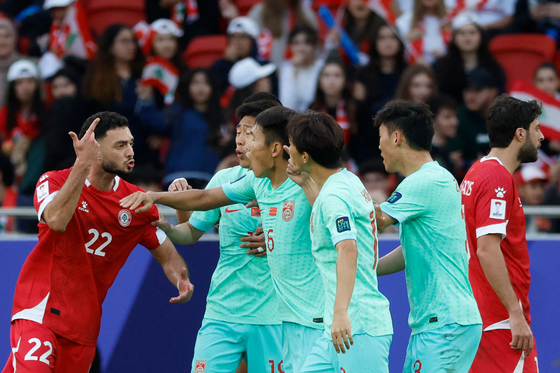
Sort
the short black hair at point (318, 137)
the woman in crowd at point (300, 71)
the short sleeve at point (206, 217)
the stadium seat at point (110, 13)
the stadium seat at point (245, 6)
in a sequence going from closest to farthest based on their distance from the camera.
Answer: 1. the short black hair at point (318, 137)
2. the short sleeve at point (206, 217)
3. the woman in crowd at point (300, 71)
4. the stadium seat at point (110, 13)
5. the stadium seat at point (245, 6)

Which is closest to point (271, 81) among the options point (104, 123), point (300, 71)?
point (300, 71)

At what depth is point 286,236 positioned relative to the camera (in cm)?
500

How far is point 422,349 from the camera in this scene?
4836mm

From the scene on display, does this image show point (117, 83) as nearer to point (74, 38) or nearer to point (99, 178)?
point (74, 38)

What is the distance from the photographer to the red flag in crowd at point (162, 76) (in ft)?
31.1

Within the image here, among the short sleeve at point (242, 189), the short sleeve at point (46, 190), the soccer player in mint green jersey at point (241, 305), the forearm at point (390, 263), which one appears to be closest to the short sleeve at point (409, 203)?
the forearm at point (390, 263)

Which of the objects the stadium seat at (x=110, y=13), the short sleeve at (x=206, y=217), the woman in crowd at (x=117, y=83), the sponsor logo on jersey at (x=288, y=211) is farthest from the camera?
the stadium seat at (x=110, y=13)

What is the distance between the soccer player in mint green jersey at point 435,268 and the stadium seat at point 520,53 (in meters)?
5.33

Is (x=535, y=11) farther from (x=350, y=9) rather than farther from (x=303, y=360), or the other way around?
(x=303, y=360)

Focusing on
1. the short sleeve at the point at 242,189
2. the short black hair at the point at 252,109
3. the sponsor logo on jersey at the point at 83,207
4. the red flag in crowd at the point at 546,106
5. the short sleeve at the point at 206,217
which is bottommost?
the short sleeve at the point at 206,217

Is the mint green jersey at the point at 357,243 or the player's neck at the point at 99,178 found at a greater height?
the player's neck at the point at 99,178

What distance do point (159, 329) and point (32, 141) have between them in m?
3.48

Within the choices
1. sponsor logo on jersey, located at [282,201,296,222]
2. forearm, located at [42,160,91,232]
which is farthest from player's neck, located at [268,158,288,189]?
forearm, located at [42,160,91,232]

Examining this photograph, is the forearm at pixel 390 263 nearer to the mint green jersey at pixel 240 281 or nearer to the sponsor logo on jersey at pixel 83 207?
the mint green jersey at pixel 240 281
